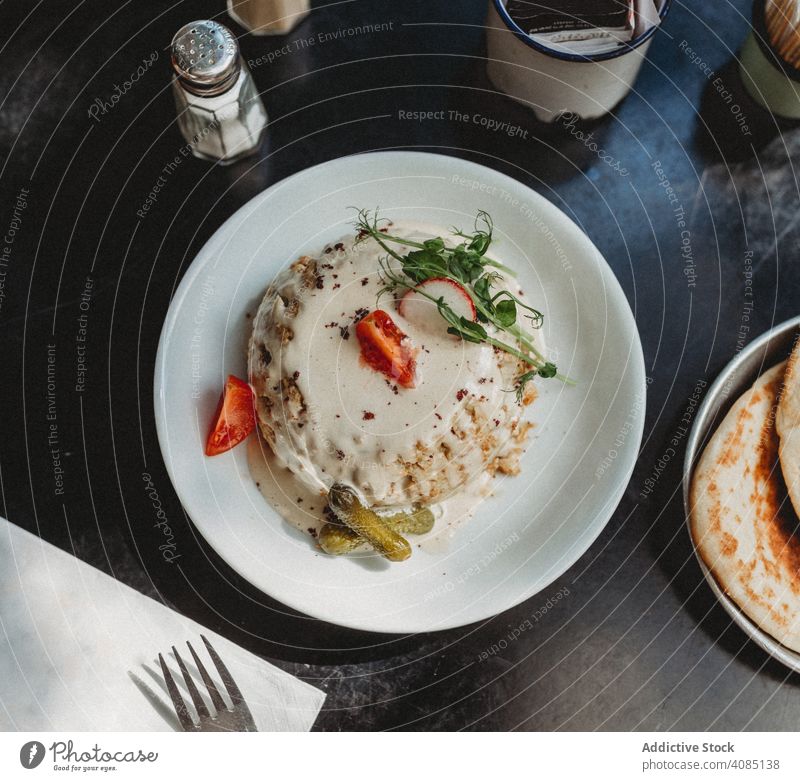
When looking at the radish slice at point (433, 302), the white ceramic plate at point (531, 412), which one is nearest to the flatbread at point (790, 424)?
the white ceramic plate at point (531, 412)

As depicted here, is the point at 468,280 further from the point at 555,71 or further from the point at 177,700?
the point at 177,700

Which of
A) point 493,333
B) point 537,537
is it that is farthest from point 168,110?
point 537,537

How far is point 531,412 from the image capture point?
57.7 inches

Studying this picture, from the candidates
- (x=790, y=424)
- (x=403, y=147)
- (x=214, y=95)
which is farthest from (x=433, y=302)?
(x=790, y=424)

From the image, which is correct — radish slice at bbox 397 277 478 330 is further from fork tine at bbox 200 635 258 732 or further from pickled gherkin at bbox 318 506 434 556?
fork tine at bbox 200 635 258 732

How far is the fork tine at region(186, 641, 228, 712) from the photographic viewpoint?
1410 mm

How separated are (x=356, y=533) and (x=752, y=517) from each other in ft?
2.27

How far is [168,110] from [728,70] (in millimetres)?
1088

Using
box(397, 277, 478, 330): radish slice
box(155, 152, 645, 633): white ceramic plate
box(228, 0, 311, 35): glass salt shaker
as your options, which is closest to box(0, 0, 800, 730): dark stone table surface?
box(228, 0, 311, 35): glass salt shaker

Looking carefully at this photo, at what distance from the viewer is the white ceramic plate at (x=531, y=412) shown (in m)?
1.36

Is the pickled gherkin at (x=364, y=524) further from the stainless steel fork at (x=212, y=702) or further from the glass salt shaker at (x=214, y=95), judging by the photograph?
the glass salt shaker at (x=214, y=95)

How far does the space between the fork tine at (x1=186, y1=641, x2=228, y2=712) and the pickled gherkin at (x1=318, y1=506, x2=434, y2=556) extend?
12.3 inches
